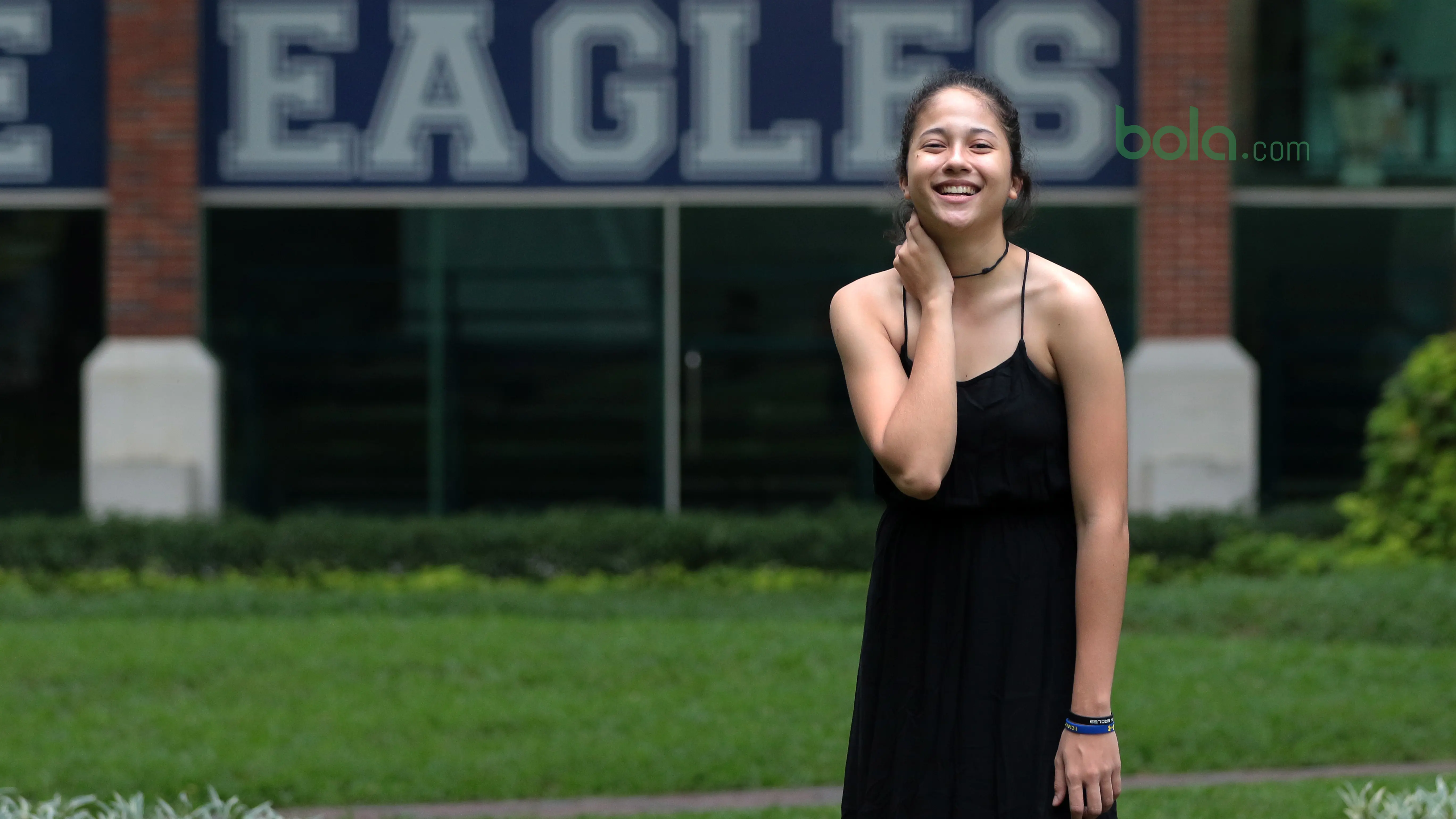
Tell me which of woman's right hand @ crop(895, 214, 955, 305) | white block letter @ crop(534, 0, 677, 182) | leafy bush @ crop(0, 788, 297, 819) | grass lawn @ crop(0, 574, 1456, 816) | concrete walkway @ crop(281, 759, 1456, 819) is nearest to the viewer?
woman's right hand @ crop(895, 214, 955, 305)

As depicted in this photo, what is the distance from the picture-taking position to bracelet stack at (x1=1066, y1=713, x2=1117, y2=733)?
2814mm

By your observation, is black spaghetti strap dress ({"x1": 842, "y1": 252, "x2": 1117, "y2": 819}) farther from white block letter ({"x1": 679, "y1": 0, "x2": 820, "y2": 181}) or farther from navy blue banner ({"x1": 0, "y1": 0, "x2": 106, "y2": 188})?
navy blue banner ({"x1": 0, "y1": 0, "x2": 106, "y2": 188})

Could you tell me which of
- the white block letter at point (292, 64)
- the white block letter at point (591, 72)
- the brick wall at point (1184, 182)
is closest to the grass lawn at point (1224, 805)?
the brick wall at point (1184, 182)

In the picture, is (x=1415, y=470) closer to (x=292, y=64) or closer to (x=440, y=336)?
(x=440, y=336)

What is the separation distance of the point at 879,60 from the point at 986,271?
1065 centimetres

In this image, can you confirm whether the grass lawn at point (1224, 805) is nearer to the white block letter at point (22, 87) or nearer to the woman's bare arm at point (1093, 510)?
the woman's bare arm at point (1093, 510)

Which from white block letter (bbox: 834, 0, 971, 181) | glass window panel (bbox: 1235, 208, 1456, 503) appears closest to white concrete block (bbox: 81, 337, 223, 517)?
white block letter (bbox: 834, 0, 971, 181)

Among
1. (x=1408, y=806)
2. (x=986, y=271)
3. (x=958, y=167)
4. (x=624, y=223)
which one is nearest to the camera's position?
(x=958, y=167)

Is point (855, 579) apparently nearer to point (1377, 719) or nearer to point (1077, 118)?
point (1077, 118)

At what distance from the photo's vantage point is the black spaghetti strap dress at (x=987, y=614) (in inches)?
112

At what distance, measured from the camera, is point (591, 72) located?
1323cm

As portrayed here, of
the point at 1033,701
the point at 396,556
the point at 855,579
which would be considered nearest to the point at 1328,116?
the point at 855,579

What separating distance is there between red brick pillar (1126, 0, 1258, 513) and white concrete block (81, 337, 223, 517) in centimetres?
709

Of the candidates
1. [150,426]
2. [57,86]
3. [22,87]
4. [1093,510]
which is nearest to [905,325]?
[1093,510]
